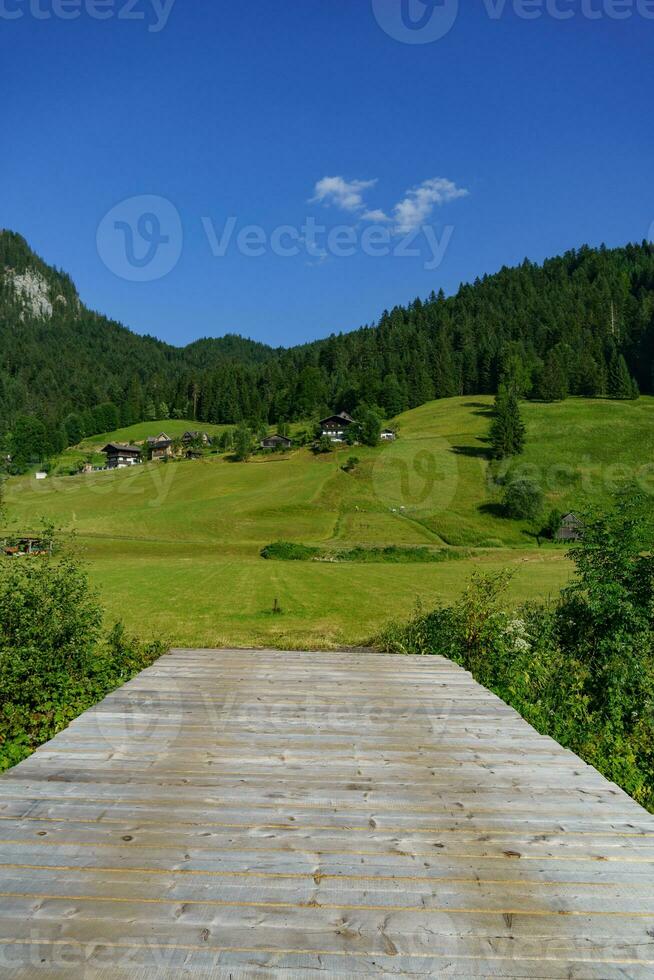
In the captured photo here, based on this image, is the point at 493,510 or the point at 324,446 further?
the point at 324,446

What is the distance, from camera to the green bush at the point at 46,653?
8.95 metres

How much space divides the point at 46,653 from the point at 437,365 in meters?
144

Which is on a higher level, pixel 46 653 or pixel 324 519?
pixel 46 653

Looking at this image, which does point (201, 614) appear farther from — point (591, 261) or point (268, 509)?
point (591, 261)

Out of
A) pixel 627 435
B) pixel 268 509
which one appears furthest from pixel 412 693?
pixel 627 435

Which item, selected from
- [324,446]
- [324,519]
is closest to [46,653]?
[324,519]

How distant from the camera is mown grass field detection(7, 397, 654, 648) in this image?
2494 cm

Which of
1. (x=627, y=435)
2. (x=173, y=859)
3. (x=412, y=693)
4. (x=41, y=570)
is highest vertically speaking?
(x=627, y=435)

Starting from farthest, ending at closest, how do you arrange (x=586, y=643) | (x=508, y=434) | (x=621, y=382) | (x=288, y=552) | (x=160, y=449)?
(x=160, y=449) < (x=621, y=382) < (x=508, y=434) < (x=288, y=552) < (x=586, y=643)

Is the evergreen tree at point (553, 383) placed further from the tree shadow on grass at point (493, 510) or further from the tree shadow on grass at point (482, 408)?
the tree shadow on grass at point (493, 510)

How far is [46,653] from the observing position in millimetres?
9492

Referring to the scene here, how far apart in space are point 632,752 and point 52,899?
27.4ft

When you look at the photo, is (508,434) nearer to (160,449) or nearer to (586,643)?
(160,449)

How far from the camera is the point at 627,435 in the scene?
9431cm
